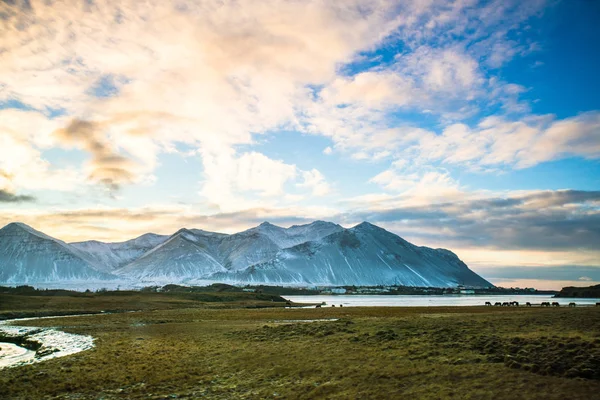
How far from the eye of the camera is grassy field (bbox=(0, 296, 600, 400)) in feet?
61.8

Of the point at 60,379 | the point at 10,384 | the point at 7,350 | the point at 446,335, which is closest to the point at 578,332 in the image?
the point at 446,335

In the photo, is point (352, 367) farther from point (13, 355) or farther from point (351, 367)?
point (13, 355)

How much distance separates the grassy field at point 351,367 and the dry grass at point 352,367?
0.06 metres

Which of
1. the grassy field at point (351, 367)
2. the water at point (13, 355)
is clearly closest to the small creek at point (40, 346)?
the water at point (13, 355)

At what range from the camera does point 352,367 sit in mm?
23562

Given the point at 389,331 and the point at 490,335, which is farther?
the point at 389,331

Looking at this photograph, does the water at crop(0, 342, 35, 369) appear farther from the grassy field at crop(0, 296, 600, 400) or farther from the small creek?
the grassy field at crop(0, 296, 600, 400)

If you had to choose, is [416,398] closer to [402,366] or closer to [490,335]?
[402,366]

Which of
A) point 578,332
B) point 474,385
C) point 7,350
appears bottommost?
point 7,350

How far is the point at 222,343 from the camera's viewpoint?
35.0 m

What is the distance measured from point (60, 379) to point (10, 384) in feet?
7.62

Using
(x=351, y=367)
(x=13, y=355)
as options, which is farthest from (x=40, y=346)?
(x=351, y=367)

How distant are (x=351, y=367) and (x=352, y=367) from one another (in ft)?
0.21

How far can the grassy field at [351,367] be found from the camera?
1883 cm
